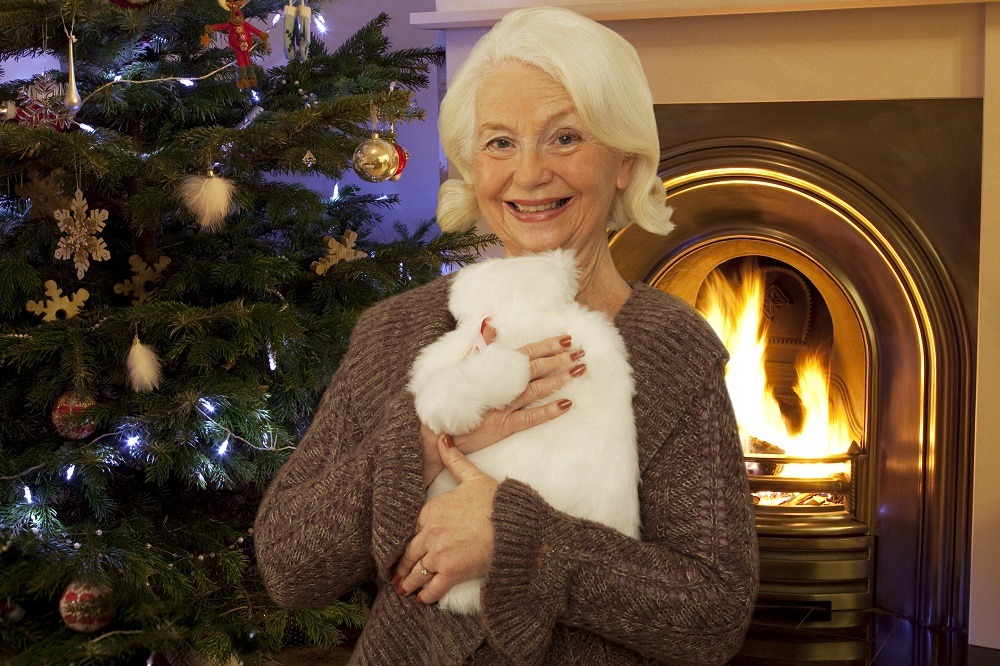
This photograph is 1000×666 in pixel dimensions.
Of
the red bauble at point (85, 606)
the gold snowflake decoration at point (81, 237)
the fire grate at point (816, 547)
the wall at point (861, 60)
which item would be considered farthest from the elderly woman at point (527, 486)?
the fire grate at point (816, 547)

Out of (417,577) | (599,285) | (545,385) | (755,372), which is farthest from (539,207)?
(755,372)

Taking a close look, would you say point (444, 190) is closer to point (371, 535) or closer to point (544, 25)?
point (544, 25)

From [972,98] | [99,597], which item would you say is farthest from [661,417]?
[972,98]

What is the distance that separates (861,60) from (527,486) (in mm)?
2142

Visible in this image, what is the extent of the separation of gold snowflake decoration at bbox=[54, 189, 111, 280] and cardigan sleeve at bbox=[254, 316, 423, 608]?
0.77 metres

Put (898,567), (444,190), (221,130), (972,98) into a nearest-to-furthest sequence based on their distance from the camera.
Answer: (444,190), (221,130), (972,98), (898,567)

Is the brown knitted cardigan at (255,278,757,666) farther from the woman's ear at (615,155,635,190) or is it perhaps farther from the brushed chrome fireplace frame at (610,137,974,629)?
the brushed chrome fireplace frame at (610,137,974,629)

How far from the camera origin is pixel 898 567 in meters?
2.80

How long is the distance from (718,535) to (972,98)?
6.96ft

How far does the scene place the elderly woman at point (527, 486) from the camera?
955 millimetres

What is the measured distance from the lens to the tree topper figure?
1785mm

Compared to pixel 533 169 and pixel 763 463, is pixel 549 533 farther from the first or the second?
pixel 763 463

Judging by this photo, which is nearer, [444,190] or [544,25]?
[544,25]

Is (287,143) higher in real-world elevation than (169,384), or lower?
higher
